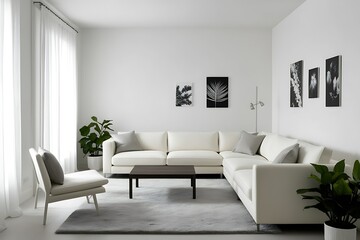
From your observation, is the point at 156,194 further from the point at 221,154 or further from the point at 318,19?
the point at 318,19

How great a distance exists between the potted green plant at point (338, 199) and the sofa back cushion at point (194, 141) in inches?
147

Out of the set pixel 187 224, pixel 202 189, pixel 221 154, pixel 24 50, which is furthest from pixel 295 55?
pixel 24 50

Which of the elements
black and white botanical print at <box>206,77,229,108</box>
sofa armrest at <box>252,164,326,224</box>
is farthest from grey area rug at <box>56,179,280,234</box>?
black and white botanical print at <box>206,77,229,108</box>

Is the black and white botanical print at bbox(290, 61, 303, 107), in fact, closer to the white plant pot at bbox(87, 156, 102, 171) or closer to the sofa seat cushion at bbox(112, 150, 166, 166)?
the sofa seat cushion at bbox(112, 150, 166, 166)

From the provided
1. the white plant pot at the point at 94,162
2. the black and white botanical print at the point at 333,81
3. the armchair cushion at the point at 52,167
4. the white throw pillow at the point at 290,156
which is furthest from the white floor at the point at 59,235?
the white plant pot at the point at 94,162

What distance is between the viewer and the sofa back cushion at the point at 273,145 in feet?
18.0

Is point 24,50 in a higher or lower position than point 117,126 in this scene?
higher

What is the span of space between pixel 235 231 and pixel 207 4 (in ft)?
11.9

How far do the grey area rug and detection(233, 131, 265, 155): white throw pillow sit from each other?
2.83 feet

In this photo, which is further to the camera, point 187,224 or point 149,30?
point 149,30

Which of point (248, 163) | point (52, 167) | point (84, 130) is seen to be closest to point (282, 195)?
point (248, 163)

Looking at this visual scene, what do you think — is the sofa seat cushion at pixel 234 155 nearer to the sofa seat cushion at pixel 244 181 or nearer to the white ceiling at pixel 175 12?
the sofa seat cushion at pixel 244 181

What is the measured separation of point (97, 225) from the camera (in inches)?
160

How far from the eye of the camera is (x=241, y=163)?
5531mm
